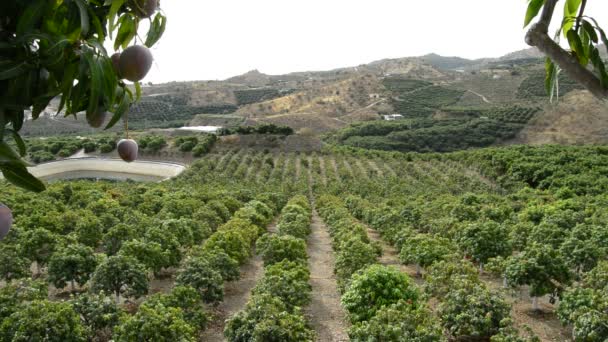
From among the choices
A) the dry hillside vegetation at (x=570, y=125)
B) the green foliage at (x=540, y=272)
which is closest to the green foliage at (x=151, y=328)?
the green foliage at (x=540, y=272)

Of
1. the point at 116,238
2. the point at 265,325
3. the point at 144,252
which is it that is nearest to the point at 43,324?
the point at 265,325

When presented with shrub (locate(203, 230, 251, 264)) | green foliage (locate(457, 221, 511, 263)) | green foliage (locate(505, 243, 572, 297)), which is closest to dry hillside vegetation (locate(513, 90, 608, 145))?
green foliage (locate(457, 221, 511, 263))

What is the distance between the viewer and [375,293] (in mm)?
9703

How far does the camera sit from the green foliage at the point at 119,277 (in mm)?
10516

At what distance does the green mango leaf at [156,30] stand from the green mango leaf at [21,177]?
565 mm

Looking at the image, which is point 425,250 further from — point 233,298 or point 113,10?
point 113,10

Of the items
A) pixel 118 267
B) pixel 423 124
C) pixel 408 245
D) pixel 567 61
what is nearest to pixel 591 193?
pixel 408 245

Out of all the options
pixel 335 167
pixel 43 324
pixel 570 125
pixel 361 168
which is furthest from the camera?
pixel 570 125

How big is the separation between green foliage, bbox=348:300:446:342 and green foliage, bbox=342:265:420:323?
159cm

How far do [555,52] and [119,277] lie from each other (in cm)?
1054

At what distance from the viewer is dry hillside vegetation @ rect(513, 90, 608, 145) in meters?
67.9

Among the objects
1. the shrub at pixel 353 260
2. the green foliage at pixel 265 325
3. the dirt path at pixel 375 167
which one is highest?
the green foliage at pixel 265 325

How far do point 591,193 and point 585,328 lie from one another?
30125 mm

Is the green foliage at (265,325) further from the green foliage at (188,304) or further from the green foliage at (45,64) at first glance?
the green foliage at (45,64)
